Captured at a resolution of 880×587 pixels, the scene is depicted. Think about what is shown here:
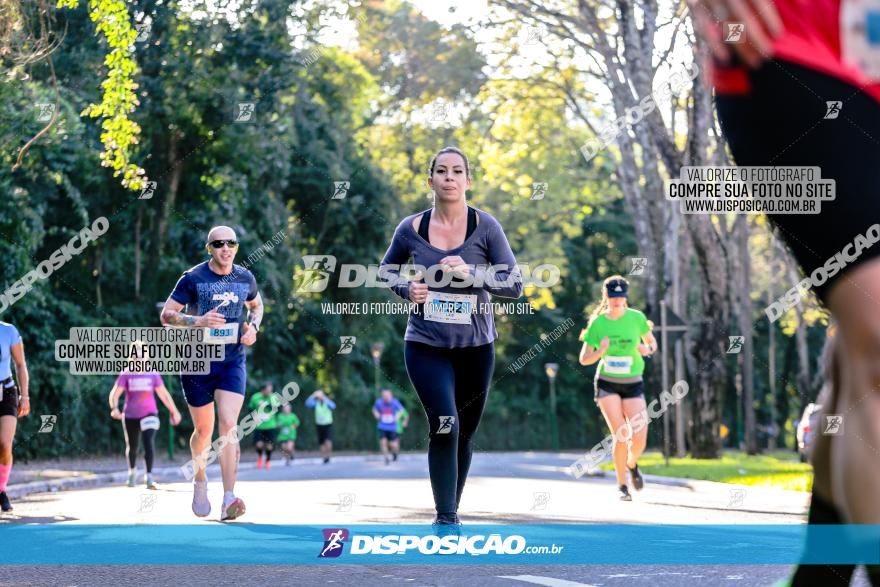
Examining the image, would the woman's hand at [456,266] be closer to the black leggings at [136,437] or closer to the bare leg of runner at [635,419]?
the bare leg of runner at [635,419]

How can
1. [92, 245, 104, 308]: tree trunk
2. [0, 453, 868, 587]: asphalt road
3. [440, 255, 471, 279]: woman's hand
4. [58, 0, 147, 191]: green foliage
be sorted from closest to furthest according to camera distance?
[0, 453, 868, 587]: asphalt road < [440, 255, 471, 279]: woman's hand < [58, 0, 147, 191]: green foliage < [92, 245, 104, 308]: tree trunk

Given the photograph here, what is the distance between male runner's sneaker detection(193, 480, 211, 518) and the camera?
916 centimetres

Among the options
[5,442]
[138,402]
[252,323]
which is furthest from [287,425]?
[252,323]

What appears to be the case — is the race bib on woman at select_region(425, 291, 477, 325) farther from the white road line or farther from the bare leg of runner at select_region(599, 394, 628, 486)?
the bare leg of runner at select_region(599, 394, 628, 486)

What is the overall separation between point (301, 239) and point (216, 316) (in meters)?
28.5

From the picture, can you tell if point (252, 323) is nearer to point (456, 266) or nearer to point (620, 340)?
point (456, 266)

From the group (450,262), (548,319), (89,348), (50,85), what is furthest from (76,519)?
(548,319)

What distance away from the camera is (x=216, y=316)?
30.1 feet

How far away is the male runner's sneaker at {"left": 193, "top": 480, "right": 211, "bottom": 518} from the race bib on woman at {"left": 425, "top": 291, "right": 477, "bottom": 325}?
312cm

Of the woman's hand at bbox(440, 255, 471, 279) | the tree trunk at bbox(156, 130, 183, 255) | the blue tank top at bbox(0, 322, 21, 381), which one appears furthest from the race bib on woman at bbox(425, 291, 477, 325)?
the tree trunk at bbox(156, 130, 183, 255)

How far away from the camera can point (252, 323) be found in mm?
9570

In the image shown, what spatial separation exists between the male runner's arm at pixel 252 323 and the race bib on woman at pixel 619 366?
4.06m

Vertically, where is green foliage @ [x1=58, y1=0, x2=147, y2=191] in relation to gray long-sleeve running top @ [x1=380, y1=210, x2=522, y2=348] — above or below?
above

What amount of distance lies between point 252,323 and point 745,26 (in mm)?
7383
